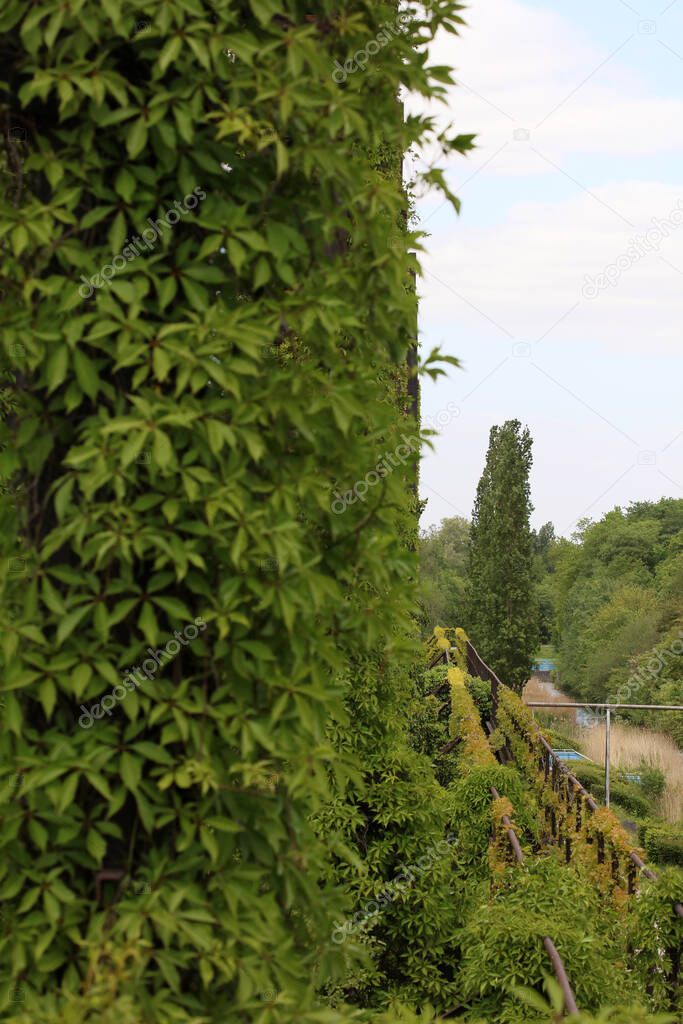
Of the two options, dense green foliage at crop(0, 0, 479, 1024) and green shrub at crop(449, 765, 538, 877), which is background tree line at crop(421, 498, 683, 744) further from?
dense green foliage at crop(0, 0, 479, 1024)

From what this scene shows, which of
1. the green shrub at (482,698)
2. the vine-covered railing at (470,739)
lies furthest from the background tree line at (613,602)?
the green shrub at (482,698)

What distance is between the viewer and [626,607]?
4384 cm

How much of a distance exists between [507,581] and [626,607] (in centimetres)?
1126

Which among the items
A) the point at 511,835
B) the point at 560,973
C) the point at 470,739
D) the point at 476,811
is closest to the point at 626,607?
the point at 470,739

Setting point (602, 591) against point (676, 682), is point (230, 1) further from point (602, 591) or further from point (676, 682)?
point (602, 591)

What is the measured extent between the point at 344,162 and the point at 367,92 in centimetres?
36

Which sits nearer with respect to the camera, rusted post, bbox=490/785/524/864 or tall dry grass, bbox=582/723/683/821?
rusted post, bbox=490/785/524/864

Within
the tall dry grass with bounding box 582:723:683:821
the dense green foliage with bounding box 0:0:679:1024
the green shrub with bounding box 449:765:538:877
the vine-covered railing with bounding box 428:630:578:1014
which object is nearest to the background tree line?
the tall dry grass with bounding box 582:723:683:821

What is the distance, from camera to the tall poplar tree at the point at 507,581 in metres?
34.4

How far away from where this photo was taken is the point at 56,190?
9.24 ft

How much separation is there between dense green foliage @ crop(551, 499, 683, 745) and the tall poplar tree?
3.66m

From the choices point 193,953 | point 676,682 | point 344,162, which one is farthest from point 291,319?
point 676,682

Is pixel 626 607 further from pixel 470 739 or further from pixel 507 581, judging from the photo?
pixel 470 739

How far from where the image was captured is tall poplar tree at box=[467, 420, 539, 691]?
1356 inches
